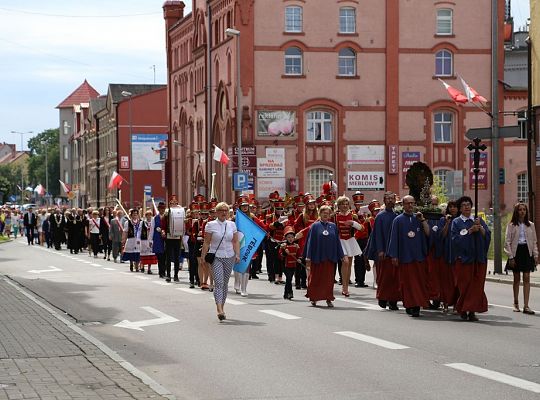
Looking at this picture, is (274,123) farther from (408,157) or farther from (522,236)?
(522,236)

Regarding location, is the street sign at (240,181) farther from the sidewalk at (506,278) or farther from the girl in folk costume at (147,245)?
the sidewalk at (506,278)

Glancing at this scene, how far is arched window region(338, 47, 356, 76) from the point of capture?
2566 inches

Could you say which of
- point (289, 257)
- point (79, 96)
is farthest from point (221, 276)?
point (79, 96)


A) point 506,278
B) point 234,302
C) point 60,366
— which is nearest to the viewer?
point 60,366

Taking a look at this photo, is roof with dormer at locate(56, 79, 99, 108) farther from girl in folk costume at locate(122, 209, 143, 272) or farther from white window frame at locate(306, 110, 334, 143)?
girl in folk costume at locate(122, 209, 143, 272)

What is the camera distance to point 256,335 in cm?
1538

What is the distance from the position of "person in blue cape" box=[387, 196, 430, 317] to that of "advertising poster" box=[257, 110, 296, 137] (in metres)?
45.5

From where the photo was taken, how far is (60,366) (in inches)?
462

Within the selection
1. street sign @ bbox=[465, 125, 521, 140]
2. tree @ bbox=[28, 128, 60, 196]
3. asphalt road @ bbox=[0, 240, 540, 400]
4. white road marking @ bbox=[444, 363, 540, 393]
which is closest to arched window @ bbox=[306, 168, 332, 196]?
street sign @ bbox=[465, 125, 521, 140]

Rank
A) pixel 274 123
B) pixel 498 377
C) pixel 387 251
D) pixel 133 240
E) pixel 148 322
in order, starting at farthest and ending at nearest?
pixel 274 123 → pixel 133 240 → pixel 387 251 → pixel 148 322 → pixel 498 377

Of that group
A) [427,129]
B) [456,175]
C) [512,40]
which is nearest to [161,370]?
[456,175]

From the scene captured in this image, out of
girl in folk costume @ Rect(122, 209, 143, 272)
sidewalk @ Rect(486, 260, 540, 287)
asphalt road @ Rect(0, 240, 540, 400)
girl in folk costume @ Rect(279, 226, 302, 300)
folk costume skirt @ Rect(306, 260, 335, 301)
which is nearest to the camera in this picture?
asphalt road @ Rect(0, 240, 540, 400)

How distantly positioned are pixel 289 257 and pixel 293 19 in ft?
143

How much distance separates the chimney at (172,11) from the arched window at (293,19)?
22341 millimetres
